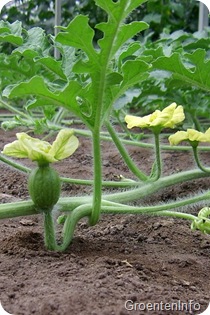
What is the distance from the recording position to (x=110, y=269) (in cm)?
124

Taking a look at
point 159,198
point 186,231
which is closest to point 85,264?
point 186,231

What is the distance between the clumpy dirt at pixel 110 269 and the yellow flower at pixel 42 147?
21 centimetres

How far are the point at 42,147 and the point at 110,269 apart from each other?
290mm

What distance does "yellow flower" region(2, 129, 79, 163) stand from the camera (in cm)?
127

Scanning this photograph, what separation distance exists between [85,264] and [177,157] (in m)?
1.24

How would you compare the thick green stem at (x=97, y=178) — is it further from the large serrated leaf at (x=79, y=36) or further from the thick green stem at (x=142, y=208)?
the large serrated leaf at (x=79, y=36)

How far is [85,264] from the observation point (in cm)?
127

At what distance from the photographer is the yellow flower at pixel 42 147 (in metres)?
1.27

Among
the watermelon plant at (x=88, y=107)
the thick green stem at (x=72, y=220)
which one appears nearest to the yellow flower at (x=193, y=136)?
the watermelon plant at (x=88, y=107)

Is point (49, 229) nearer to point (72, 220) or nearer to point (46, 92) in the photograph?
point (72, 220)

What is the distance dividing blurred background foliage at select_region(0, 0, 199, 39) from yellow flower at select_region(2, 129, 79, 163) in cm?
342

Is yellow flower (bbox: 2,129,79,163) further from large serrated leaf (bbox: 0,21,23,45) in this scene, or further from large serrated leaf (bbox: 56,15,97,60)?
large serrated leaf (bbox: 0,21,23,45)

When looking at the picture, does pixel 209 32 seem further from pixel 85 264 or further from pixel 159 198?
pixel 85 264

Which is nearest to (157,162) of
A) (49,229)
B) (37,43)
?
(49,229)
